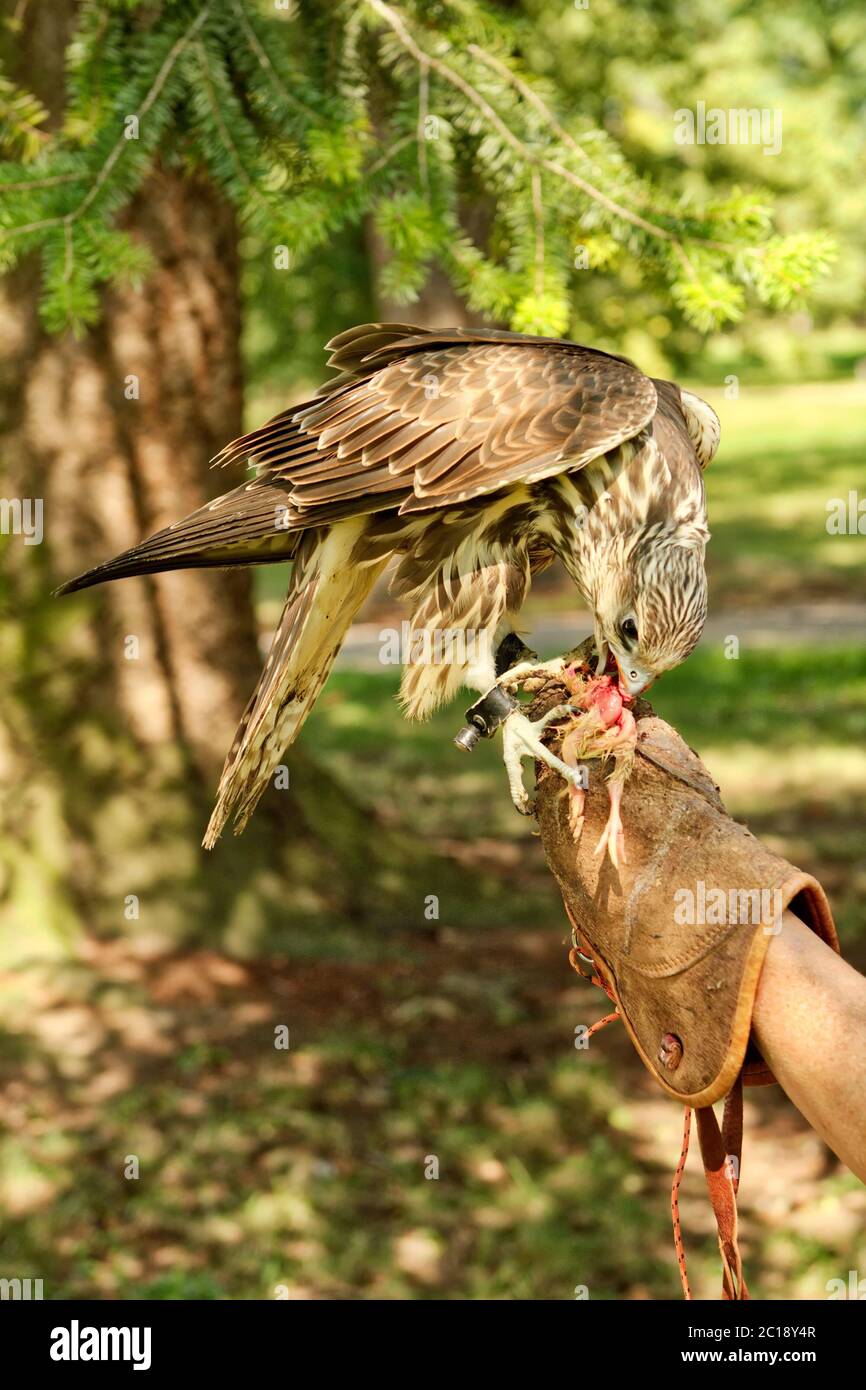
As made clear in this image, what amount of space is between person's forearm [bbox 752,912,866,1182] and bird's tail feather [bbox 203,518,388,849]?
120 cm

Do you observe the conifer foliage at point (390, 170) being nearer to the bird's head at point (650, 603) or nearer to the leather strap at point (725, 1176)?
the bird's head at point (650, 603)

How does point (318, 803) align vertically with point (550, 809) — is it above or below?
above

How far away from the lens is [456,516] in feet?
10.2

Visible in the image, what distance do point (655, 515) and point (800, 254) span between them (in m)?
0.67

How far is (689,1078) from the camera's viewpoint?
238cm

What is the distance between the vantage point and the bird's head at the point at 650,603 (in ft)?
9.04

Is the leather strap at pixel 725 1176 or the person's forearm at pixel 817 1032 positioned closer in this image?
the person's forearm at pixel 817 1032

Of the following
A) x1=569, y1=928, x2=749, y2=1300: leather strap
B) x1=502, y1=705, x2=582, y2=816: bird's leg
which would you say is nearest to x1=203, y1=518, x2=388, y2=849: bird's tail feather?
x1=502, y1=705, x2=582, y2=816: bird's leg

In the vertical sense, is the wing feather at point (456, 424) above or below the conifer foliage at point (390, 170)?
below

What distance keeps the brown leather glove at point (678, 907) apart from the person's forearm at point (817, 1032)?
0.03 metres

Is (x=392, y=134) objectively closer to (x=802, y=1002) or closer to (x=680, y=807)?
(x=680, y=807)

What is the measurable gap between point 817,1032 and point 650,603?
0.97 metres

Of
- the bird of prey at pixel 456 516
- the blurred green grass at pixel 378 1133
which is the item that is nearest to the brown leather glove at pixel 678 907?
the bird of prey at pixel 456 516

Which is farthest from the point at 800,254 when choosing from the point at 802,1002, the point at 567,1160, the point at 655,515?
the point at 567,1160
